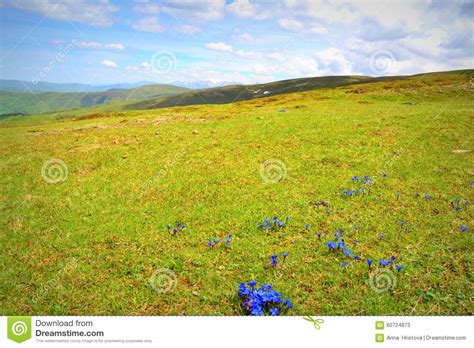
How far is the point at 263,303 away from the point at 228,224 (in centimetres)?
492

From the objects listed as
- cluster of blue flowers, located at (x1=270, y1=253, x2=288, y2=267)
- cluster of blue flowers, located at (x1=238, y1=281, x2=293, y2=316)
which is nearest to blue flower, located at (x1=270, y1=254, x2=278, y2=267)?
cluster of blue flowers, located at (x1=270, y1=253, x2=288, y2=267)

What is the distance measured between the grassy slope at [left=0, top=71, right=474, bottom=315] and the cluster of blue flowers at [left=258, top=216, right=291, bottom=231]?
0.31 meters

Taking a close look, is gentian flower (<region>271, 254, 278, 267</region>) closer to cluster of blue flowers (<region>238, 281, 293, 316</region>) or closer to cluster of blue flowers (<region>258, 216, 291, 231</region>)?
cluster of blue flowers (<region>238, 281, 293, 316</region>)

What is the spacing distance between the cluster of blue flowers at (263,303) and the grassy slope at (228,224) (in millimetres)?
484

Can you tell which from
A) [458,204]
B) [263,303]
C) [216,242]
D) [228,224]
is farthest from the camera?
[458,204]

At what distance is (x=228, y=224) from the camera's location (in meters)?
11.4

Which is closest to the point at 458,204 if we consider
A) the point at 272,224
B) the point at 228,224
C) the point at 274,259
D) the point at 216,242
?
the point at 272,224

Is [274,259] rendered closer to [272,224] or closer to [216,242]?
[216,242]

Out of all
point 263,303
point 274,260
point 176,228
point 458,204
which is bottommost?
point 263,303

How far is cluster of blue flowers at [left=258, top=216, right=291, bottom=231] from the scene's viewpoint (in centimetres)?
1078

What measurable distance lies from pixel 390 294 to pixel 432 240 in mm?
3379

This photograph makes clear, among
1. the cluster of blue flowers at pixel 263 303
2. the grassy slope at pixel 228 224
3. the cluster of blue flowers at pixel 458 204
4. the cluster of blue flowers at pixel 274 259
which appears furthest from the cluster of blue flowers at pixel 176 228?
the cluster of blue flowers at pixel 458 204
